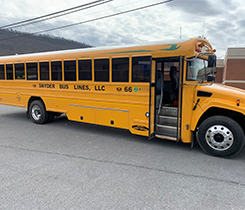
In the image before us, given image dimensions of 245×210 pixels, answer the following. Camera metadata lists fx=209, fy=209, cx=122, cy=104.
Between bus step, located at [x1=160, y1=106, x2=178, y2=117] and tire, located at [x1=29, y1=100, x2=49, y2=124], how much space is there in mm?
4297

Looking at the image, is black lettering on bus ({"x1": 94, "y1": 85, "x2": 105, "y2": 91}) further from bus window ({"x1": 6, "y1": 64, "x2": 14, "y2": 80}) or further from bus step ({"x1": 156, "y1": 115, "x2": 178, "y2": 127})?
bus window ({"x1": 6, "y1": 64, "x2": 14, "y2": 80})

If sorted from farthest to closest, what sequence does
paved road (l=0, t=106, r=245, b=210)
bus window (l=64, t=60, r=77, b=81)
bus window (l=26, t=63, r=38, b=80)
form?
bus window (l=26, t=63, r=38, b=80) → bus window (l=64, t=60, r=77, b=81) → paved road (l=0, t=106, r=245, b=210)

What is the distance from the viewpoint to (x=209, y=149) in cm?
454

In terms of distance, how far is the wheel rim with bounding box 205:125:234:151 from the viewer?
432 centimetres

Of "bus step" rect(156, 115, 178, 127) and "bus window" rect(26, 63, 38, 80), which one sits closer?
"bus step" rect(156, 115, 178, 127)

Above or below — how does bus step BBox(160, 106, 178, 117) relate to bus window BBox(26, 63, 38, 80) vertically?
below

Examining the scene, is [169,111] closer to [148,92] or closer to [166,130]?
[166,130]

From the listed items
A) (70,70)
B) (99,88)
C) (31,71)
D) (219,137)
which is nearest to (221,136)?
(219,137)

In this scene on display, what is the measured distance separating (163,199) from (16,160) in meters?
3.06

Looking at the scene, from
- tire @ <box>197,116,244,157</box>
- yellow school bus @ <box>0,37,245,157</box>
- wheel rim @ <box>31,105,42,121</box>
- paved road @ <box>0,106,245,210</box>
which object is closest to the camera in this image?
paved road @ <box>0,106,245,210</box>

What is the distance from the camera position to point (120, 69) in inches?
214

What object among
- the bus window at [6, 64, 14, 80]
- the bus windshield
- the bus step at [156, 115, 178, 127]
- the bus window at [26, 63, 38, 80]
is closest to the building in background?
the bus windshield

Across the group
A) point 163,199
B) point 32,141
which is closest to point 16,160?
point 32,141

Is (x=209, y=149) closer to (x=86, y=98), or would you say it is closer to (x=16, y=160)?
(x=86, y=98)
